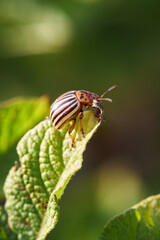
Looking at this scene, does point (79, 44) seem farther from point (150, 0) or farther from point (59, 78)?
point (150, 0)

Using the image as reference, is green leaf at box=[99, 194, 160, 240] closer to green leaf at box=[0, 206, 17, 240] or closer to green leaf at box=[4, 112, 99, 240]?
green leaf at box=[4, 112, 99, 240]

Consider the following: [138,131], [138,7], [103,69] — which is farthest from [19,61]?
[138,131]

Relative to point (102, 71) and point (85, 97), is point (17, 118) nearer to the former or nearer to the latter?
point (85, 97)

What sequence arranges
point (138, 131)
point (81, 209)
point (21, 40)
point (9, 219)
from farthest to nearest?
point (138, 131) < point (21, 40) < point (81, 209) < point (9, 219)

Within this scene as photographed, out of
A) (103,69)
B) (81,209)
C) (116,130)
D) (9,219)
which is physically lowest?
(81,209)

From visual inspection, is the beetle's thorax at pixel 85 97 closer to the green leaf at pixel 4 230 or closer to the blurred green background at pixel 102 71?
the green leaf at pixel 4 230

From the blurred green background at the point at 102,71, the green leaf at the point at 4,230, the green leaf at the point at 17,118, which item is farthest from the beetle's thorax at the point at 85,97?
the blurred green background at the point at 102,71
